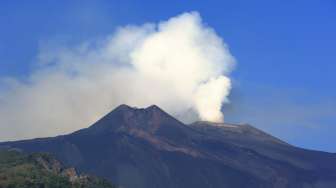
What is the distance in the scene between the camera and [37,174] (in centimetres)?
16225

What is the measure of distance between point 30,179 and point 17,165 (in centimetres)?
1978

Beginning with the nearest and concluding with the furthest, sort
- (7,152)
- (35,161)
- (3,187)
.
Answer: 1. (3,187)
2. (35,161)
3. (7,152)

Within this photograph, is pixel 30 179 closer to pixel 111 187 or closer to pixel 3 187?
pixel 3 187

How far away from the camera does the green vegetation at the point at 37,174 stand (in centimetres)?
15325

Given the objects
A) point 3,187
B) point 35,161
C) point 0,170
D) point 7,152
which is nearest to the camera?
point 3,187

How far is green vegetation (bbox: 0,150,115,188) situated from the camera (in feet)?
503

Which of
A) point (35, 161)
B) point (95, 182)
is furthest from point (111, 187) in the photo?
point (35, 161)

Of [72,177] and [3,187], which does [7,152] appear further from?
[3,187]

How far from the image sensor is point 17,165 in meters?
175

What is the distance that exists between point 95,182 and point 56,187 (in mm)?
20301

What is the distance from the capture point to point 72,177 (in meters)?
176

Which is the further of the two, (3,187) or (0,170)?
(0,170)

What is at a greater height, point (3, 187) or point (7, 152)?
point (7, 152)

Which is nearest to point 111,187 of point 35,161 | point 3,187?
point 35,161
